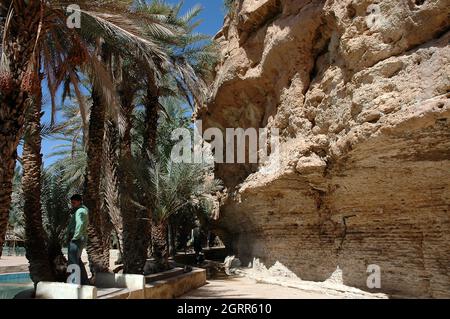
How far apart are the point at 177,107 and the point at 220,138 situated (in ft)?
14.5

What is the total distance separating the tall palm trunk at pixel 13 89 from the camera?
5.98 metres

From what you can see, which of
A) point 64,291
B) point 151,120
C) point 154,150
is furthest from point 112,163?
point 64,291

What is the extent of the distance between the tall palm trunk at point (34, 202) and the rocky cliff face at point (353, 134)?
241 inches

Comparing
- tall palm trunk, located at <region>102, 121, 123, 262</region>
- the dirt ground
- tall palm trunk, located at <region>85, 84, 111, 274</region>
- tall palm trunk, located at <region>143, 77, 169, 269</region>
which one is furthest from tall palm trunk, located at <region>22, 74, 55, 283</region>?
tall palm trunk, located at <region>102, 121, 123, 262</region>

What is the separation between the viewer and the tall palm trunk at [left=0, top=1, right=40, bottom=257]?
19.6ft

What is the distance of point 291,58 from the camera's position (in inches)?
473

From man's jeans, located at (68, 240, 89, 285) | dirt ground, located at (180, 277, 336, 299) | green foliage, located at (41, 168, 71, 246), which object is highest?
green foliage, located at (41, 168, 71, 246)

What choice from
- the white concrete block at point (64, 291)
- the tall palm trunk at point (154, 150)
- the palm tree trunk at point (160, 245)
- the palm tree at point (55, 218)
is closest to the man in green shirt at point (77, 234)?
the white concrete block at point (64, 291)

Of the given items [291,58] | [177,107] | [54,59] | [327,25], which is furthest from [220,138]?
[54,59]

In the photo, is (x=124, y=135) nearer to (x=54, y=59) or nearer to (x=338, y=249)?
(x=54, y=59)

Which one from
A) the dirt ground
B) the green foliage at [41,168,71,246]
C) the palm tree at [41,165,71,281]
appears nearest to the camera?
the palm tree at [41,165,71,281]

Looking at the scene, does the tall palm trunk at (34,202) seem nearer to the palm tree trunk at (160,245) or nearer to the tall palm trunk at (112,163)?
the tall palm trunk at (112,163)

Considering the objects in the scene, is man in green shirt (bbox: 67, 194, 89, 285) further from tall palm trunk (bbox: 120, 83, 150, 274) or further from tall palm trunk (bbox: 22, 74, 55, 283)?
tall palm trunk (bbox: 120, 83, 150, 274)

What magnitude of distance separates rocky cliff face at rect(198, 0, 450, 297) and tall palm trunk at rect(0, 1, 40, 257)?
6.16 meters
